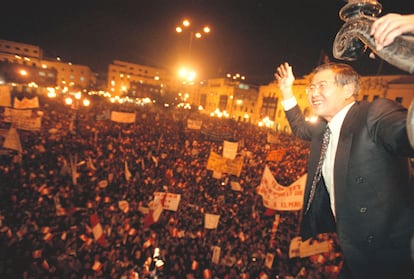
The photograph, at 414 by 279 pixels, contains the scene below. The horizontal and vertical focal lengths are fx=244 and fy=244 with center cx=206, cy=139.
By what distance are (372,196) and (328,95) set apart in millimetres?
798

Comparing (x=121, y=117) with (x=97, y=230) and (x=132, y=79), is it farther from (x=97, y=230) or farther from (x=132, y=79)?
(x=132, y=79)

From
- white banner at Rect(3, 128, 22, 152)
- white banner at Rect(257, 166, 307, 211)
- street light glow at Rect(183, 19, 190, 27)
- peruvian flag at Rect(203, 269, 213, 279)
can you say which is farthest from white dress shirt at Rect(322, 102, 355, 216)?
white banner at Rect(3, 128, 22, 152)

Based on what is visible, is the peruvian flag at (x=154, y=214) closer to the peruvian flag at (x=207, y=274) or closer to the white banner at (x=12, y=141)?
the peruvian flag at (x=207, y=274)

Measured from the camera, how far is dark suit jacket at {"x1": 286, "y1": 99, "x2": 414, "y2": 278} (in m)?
1.47

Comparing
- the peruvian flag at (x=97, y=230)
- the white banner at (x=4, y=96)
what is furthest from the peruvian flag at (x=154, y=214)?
the white banner at (x=4, y=96)

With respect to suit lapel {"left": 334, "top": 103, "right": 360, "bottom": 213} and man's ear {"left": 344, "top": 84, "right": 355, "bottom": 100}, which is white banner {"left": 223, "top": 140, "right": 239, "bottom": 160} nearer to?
man's ear {"left": 344, "top": 84, "right": 355, "bottom": 100}

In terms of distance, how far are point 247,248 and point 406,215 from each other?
24.8 ft

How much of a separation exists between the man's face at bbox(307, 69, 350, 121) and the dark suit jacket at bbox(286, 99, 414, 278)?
0.65 ft

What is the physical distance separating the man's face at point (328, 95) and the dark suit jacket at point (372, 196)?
199 millimetres

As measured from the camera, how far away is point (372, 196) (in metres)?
1.51

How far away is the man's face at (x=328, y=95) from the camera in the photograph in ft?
6.20

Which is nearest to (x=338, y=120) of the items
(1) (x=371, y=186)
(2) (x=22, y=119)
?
(1) (x=371, y=186)

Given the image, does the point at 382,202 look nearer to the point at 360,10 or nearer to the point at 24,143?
the point at 360,10

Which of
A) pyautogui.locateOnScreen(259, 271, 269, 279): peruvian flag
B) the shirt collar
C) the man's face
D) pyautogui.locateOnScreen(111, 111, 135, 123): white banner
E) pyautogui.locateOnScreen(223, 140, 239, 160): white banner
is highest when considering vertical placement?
the man's face
